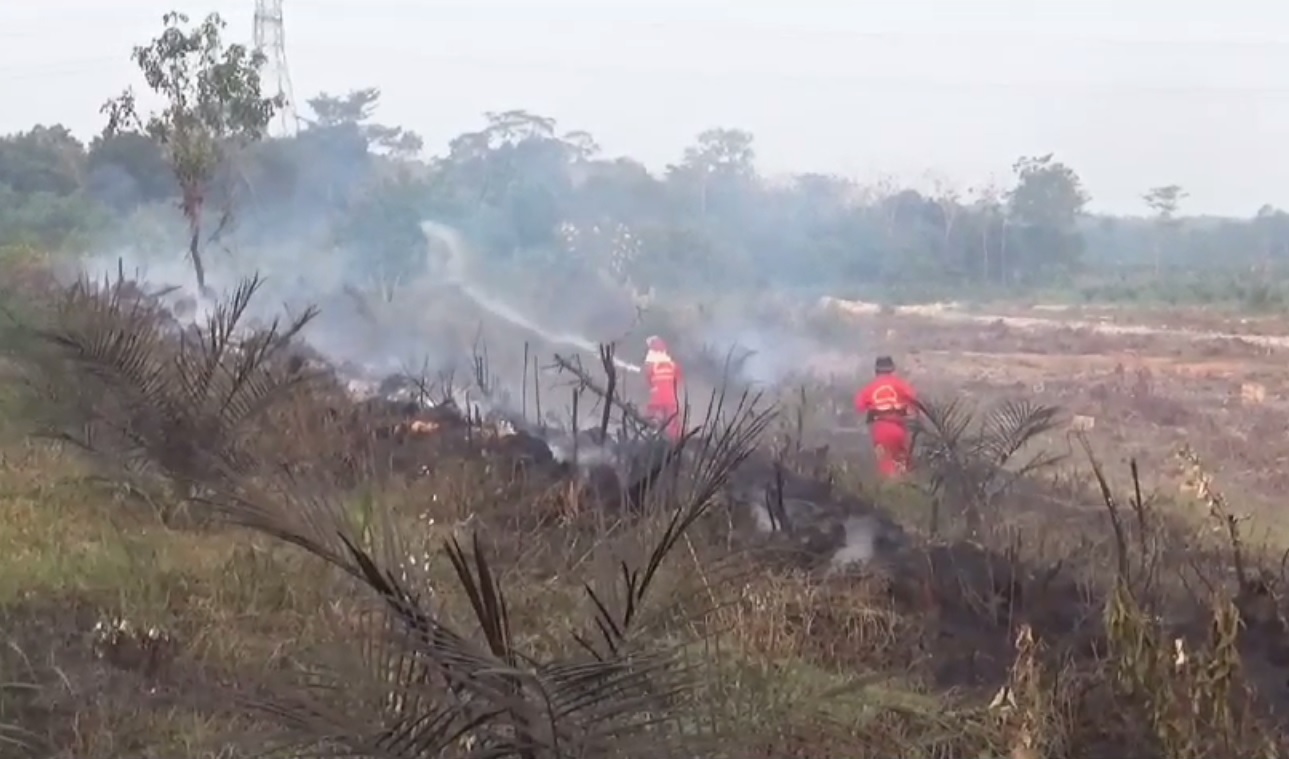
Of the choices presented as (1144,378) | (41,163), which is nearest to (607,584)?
(1144,378)

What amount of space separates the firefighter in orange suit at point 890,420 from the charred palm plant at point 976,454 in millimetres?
249

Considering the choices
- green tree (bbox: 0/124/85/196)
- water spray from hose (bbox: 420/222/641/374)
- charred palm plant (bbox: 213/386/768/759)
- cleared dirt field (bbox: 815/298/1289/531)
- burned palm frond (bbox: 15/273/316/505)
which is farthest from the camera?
green tree (bbox: 0/124/85/196)

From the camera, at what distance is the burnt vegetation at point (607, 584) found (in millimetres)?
2215

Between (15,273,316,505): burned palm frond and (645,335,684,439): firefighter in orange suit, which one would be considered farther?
(645,335,684,439): firefighter in orange suit

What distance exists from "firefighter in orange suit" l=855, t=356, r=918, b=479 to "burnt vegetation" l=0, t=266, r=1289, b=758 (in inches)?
7.5

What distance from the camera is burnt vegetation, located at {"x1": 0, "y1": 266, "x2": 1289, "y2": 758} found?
7.27 ft

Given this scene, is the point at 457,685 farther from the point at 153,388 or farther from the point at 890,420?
the point at 890,420

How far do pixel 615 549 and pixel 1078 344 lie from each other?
7271mm

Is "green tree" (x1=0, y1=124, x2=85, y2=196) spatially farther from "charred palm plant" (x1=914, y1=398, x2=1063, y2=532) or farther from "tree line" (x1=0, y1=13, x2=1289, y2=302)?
"charred palm plant" (x1=914, y1=398, x2=1063, y2=532)

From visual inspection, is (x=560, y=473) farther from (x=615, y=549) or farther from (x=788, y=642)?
(x=615, y=549)

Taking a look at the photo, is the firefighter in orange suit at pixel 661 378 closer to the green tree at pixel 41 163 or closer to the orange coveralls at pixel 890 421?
the orange coveralls at pixel 890 421

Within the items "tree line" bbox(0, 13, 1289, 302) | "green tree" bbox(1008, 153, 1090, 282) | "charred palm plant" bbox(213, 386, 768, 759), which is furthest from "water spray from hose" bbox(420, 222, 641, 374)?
"charred palm plant" bbox(213, 386, 768, 759)

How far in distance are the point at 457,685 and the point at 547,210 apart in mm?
12665

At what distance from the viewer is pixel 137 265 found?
1496 cm
